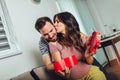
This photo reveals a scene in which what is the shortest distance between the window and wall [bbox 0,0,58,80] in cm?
6

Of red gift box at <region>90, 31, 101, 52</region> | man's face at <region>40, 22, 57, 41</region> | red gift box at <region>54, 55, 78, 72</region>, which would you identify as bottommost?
red gift box at <region>54, 55, 78, 72</region>

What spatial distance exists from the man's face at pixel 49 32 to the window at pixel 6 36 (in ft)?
1.31

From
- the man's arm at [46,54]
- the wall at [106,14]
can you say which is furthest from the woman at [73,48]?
the wall at [106,14]

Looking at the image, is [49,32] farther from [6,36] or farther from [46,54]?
[6,36]

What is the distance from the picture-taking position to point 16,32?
1.87 m

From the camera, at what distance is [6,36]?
1754mm

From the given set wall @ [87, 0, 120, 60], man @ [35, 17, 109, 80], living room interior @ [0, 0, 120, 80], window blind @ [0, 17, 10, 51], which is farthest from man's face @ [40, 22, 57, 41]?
wall @ [87, 0, 120, 60]

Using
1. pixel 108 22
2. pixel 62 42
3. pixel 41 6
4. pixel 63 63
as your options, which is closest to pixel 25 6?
pixel 41 6

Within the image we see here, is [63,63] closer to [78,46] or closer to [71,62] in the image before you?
[71,62]

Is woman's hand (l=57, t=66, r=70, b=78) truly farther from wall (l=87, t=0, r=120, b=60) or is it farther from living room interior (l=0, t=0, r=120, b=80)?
wall (l=87, t=0, r=120, b=60)

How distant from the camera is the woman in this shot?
137 cm

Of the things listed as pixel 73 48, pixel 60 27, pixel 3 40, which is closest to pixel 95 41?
pixel 73 48

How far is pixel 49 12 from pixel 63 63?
4.77 ft

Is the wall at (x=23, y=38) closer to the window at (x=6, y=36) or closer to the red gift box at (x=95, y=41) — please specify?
the window at (x=6, y=36)
